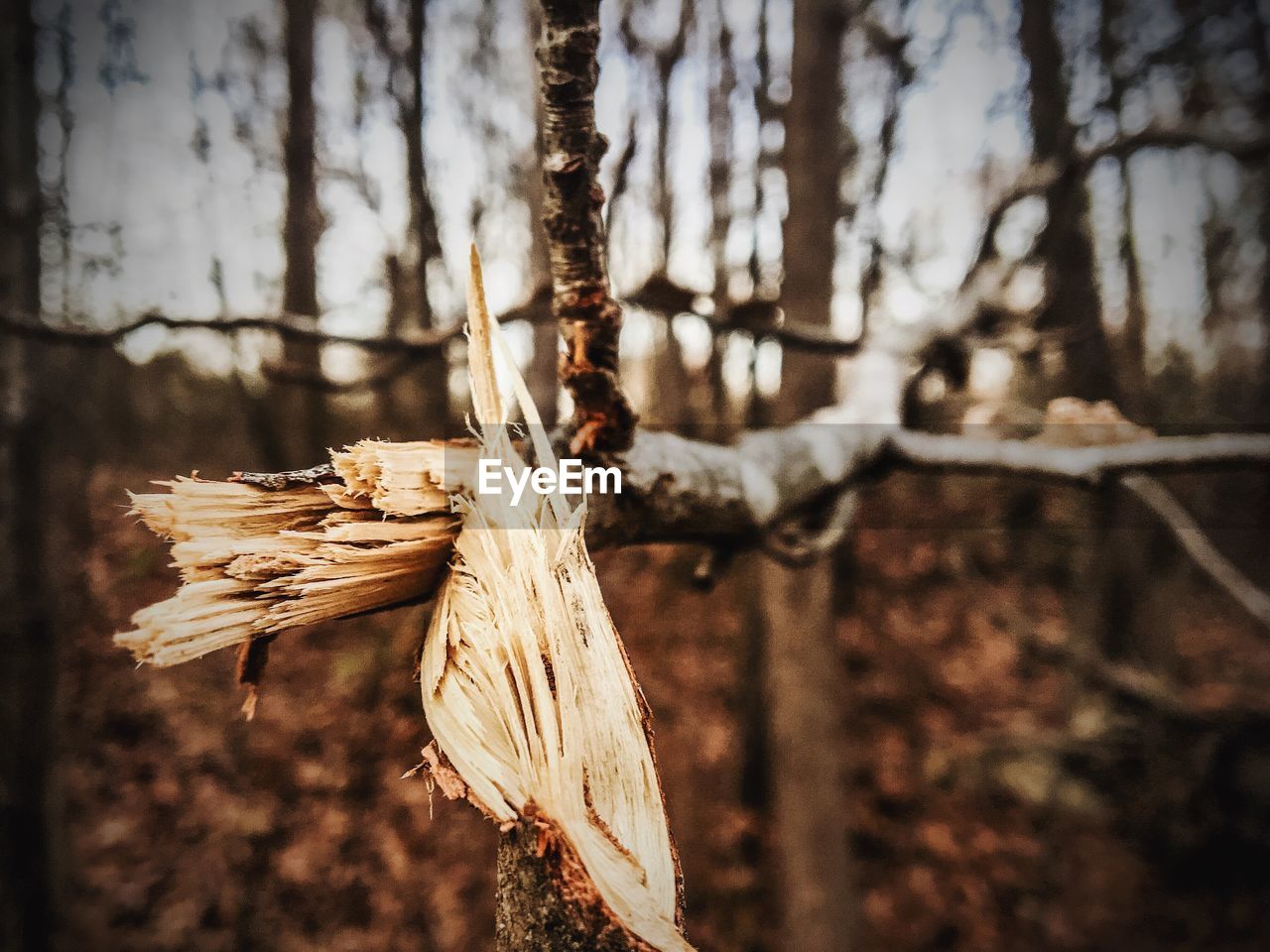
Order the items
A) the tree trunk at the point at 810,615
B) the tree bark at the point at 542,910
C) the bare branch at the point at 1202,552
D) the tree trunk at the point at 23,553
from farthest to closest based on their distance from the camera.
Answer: the tree trunk at the point at 810,615
the tree trunk at the point at 23,553
the bare branch at the point at 1202,552
the tree bark at the point at 542,910

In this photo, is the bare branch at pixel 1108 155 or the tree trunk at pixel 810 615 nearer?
the bare branch at pixel 1108 155

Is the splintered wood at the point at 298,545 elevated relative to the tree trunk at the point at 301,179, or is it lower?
lower

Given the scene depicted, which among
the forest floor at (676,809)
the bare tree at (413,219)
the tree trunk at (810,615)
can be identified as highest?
the bare tree at (413,219)

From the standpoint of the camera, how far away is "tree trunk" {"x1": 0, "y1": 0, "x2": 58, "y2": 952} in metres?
3.11

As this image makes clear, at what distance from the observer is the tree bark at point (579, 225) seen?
2.40 ft

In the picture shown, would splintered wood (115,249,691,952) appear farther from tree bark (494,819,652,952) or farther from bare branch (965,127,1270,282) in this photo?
bare branch (965,127,1270,282)

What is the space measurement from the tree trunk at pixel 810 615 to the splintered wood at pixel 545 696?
2821 millimetres

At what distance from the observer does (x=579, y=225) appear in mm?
847

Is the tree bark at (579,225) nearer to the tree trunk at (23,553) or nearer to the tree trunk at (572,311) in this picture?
the tree trunk at (572,311)

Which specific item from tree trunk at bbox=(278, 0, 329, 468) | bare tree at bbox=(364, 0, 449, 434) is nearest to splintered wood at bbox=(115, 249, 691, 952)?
bare tree at bbox=(364, 0, 449, 434)

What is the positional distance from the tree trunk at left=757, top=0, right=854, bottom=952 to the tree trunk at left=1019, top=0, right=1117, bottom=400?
2026 mm

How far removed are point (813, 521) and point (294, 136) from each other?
5559 mm

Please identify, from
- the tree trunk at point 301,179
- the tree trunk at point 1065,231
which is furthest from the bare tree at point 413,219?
the tree trunk at point 1065,231

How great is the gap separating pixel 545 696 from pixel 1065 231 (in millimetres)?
5262
